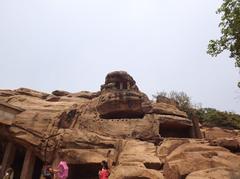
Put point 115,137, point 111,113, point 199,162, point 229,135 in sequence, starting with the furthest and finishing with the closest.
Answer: point 229,135
point 111,113
point 115,137
point 199,162

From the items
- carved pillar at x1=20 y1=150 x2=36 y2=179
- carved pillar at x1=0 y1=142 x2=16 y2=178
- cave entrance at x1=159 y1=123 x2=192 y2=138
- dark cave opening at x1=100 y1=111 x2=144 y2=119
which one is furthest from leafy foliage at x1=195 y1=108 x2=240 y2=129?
carved pillar at x1=0 y1=142 x2=16 y2=178

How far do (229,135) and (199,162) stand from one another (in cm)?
1445

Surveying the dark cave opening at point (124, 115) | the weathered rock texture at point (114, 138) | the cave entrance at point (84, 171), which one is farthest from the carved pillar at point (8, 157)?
the dark cave opening at point (124, 115)

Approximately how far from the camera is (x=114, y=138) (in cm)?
1672

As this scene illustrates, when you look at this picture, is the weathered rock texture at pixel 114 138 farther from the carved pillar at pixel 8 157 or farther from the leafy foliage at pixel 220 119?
the leafy foliage at pixel 220 119

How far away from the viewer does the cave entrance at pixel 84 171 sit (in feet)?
50.9

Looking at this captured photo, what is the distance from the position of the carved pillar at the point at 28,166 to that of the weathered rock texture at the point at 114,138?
6 cm

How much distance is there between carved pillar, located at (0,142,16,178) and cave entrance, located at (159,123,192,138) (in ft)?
31.6

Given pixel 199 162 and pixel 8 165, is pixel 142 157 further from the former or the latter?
pixel 8 165

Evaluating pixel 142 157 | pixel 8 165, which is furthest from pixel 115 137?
pixel 8 165

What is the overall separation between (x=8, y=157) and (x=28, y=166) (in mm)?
1875

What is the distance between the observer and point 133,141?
1562 cm

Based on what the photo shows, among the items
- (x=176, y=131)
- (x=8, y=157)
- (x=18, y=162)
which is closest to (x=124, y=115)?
(x=176, y=131)

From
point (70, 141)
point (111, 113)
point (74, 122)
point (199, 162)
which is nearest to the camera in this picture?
point (199, 162)
